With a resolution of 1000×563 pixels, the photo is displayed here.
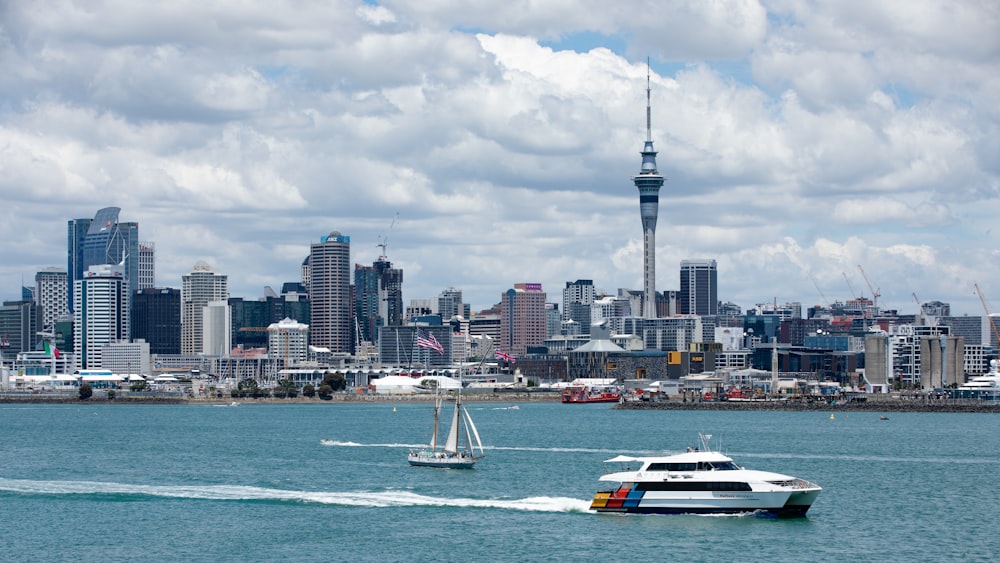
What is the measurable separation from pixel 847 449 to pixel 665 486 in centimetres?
5146

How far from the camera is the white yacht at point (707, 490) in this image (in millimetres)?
70688

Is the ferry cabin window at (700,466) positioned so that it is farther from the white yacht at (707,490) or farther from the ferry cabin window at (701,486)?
the ferry cabin window at (701,486)

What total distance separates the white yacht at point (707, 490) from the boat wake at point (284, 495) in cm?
333

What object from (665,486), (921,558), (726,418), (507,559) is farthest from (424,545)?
(726,418)

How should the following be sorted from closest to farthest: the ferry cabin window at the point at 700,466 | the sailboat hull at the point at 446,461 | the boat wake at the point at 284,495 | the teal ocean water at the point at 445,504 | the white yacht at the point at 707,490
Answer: the teal ocean water at the point at 445,504 → the white yacht at the point at 707,490 → the ferry cabin window at the point at 700,466 → the boat wake at the point at 284,495 → the sailboat hull at the point at 446,461

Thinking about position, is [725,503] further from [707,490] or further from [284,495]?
[284,495]

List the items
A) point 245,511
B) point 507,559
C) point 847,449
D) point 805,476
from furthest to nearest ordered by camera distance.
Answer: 1. point 847,449
2. point 805,476
3. point 245,511
4. point 507,559

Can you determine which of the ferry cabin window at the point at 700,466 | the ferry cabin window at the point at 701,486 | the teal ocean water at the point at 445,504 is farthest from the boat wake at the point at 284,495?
the ferry cabin window at the point at 700,466

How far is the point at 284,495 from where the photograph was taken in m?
80.9

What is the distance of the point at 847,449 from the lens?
118562mm

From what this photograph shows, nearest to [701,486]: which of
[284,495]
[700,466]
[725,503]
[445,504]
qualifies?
[700,466]

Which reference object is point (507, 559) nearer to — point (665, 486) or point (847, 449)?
point (665, 486)

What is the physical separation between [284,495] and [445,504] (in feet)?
31.5

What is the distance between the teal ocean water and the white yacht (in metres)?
0.62
